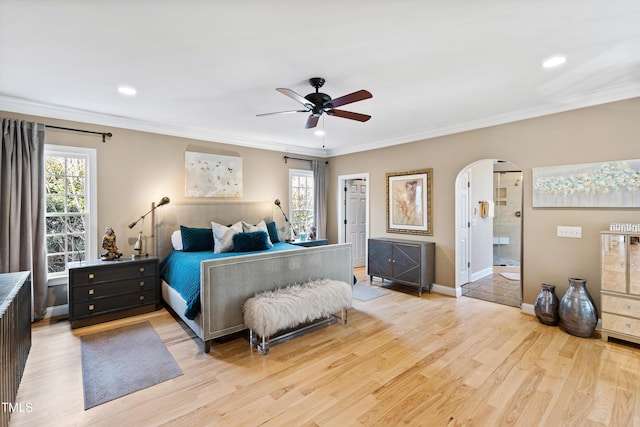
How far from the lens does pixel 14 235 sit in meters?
3.37

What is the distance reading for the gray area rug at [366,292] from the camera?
4.54 meters

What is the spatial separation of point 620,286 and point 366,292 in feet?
9.68

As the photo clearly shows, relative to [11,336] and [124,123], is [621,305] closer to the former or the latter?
[11,336]

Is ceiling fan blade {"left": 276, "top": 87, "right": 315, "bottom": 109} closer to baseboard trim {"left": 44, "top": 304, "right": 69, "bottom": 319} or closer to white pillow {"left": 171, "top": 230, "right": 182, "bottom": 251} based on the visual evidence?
white pillow {"left": 171, "top": 230, "right": 182, "bottom": 251}

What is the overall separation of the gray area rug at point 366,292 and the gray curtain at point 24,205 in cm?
407

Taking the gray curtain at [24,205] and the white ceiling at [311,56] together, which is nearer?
the white ceiling at [311,56]

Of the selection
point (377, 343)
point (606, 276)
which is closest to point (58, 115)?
point (377, 343)

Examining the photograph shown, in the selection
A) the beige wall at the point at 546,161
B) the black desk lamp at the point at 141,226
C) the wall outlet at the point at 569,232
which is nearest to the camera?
the beige wall at the point at 546,161

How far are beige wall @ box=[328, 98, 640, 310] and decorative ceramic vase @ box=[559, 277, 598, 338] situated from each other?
274mm

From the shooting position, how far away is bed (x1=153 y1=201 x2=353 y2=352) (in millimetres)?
2834

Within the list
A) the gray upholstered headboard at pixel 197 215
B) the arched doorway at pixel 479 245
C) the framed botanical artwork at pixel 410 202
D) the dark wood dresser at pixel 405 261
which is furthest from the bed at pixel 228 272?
the arched doorway at pixel 479 245

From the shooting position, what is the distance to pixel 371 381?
239cm

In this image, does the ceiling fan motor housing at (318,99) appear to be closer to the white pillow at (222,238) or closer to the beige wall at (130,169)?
the white pillow at (222,238)

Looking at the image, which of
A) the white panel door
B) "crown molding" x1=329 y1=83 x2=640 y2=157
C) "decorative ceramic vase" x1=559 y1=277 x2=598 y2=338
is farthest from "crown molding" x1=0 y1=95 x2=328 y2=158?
"decorative ceramic vase" x1=559 y1=277 x2=598 y2=338
